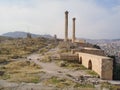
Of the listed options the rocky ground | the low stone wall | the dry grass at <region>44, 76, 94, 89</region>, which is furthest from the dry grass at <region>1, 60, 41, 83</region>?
the low stone wall

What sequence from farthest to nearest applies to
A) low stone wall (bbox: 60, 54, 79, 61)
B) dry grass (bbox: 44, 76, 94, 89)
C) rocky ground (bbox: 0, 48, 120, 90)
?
low stone wall (bbox: 60, 54, 79, 61) < dry grass (bbox: 44, 76, 94, 89) < rocky ground (bbox: 0, 48, 120, 90)

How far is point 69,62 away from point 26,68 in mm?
5956

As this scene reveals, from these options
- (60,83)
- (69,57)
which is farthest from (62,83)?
(69,57)

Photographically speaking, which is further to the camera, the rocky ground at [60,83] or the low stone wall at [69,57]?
the low stone wall at [69,57]

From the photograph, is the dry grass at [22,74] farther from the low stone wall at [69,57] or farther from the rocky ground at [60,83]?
the low stone wall at [69,57]

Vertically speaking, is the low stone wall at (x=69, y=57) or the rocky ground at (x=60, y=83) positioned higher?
the low stone wall at (x=69, y=57)

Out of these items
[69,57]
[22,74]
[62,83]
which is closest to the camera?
[62,83]

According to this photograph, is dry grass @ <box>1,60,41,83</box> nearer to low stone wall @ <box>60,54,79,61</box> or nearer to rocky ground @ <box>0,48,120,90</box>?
rocky ground @ <box>0,48,120,90</box>

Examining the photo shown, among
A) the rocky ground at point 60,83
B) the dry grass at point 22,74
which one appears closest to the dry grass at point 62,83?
the rocky ground at point 60,83

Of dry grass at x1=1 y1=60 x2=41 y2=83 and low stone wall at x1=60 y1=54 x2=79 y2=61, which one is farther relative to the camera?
low stone wall at x1=60 y1=54 x2=79 y2=61

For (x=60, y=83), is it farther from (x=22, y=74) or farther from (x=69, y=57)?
(x=69, y=57)

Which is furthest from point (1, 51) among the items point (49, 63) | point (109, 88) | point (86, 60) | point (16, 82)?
point (109, 88)

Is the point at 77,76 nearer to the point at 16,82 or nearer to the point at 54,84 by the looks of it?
the point at 54,84

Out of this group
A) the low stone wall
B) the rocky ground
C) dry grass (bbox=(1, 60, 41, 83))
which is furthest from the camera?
the low stone wall
